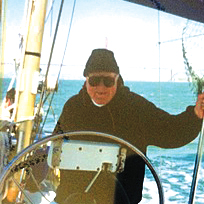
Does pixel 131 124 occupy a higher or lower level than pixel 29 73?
lower

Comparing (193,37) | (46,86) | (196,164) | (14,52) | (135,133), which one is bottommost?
(196,164)

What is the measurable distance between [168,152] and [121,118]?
0.22m

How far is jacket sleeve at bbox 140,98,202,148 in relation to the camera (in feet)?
4.89

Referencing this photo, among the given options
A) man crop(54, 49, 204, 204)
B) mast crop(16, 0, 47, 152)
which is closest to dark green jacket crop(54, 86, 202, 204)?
man crop(54, 49, 204, 204)

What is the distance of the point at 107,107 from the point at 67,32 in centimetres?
29

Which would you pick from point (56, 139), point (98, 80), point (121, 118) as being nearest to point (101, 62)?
point (98, 80)

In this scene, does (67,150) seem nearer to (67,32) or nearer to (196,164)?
(67,32)

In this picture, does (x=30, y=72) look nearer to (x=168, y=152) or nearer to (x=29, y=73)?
(x=29, y=73)

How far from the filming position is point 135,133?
57.7 inches

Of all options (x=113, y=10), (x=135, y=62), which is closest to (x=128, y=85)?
(x=135, y=62)

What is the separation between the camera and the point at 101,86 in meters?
1.42

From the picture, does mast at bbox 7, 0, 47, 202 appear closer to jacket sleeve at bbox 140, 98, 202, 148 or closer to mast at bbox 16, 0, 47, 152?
mast at bbox 16, 0, 47, 152

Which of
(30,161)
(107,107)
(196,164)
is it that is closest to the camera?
(30,161)

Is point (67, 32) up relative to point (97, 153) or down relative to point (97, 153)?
up
